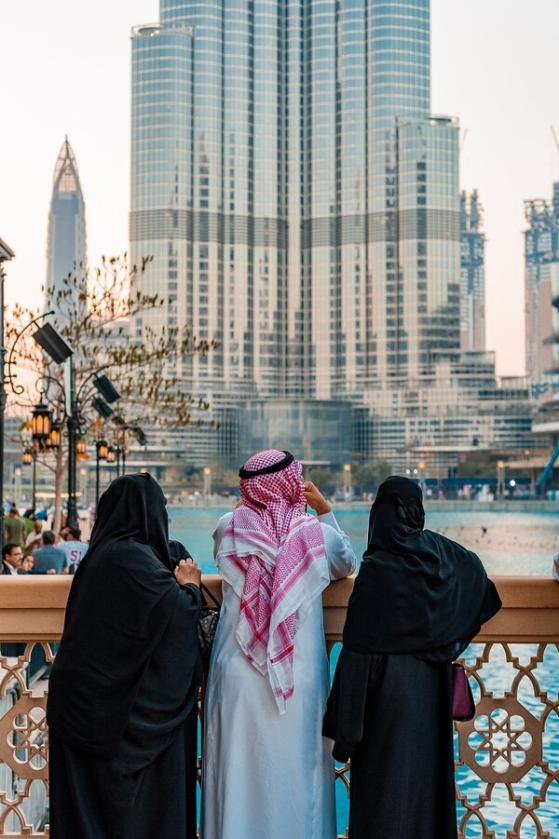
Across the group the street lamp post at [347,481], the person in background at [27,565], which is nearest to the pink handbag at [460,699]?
the person in background at [27,565]

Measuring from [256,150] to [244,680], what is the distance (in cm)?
9394

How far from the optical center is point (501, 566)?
3144 cm

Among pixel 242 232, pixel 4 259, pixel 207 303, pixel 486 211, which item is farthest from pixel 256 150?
pixel 4 259

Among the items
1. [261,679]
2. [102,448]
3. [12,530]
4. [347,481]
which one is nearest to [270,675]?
[261,679]

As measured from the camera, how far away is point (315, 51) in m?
94.2

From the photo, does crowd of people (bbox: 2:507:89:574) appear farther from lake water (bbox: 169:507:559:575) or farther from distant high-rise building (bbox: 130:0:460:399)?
distant high-rise building (bbox: 130:0:460:399)

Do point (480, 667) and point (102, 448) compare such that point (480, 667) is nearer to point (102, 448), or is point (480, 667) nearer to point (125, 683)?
point (125, 683)

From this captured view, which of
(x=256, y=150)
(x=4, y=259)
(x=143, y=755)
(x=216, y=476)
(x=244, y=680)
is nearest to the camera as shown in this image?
(x=143, y=755)

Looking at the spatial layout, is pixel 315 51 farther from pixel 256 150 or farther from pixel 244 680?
pixel 244 680

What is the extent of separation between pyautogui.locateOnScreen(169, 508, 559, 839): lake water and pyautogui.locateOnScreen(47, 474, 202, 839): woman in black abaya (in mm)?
1126

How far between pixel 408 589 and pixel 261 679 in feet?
1.57

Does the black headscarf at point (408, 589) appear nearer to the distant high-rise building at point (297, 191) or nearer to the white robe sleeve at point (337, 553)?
the white robe sleeve at point (337, 553)

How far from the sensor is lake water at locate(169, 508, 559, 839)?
900 cm

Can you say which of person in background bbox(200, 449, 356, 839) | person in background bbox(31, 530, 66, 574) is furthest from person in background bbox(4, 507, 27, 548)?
person in background bbox(200, 449, 356, 839)
